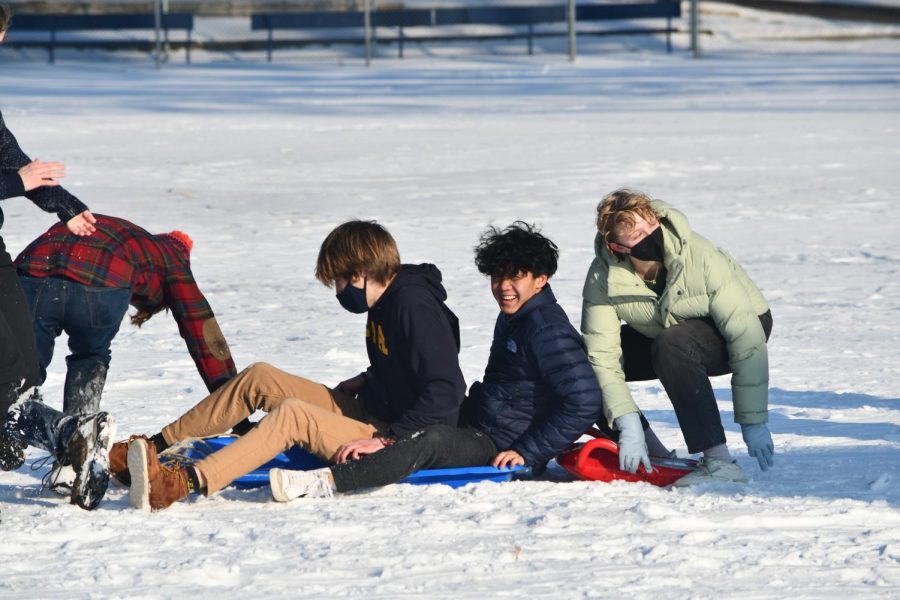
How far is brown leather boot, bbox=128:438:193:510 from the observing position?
382cm

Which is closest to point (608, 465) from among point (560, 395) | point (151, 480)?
point (560, 395)

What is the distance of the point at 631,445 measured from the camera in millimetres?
4176

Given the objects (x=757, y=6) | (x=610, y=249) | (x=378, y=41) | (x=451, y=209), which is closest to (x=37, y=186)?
(x=610, y=249)

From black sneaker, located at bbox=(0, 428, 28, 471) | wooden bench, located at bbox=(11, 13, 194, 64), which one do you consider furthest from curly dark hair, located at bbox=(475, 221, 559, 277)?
wooden bench, located at bbox=(11, 13, 194, 64)

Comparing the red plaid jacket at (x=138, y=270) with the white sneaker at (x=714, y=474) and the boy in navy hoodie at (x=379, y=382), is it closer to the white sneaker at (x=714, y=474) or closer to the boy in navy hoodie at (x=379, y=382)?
the boy in navy hoodie at (x=379, y=382)

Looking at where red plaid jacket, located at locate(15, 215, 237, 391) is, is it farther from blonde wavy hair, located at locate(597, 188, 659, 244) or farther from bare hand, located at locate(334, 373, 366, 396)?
blonde wavy hair, located at locate(597, 188, 659, 244)

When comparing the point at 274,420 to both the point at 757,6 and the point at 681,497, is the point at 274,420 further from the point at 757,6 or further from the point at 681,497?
the point at 757,6

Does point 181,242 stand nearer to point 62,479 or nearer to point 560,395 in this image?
point 62,479

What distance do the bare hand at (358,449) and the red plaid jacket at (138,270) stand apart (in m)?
0.68

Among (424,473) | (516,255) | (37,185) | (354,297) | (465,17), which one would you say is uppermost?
(465,17)

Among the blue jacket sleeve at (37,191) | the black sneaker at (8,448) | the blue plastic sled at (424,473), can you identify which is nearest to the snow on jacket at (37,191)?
the blue jacket sleeve at (37,191)

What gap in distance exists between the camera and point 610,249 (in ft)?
14.2

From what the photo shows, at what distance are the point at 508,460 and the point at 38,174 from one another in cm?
154

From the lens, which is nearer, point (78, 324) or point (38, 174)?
point (38, 174)
